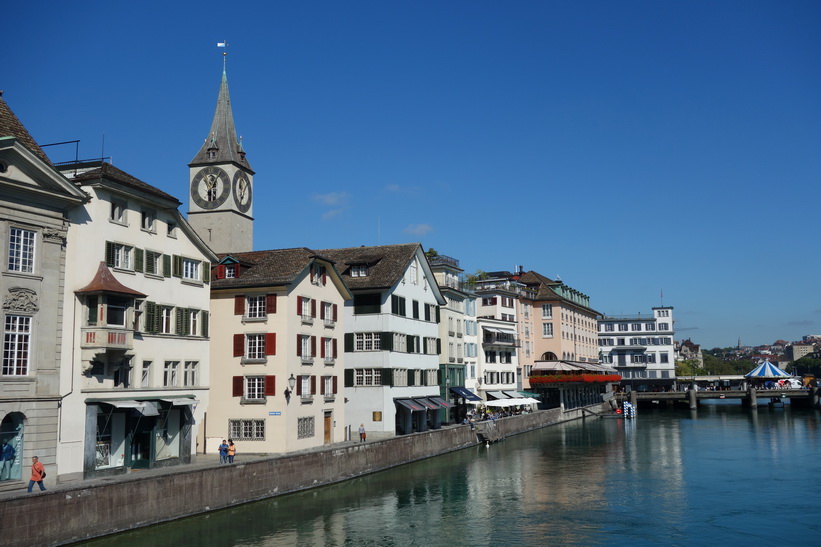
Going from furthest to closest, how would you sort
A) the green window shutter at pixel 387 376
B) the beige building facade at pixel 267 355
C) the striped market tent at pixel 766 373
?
the striped market tent at pixel 766 373
the green window shutter at pixel 387 376
the beige building facade at pixel 267 355

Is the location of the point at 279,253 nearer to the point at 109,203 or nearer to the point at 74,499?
the point at 109,203

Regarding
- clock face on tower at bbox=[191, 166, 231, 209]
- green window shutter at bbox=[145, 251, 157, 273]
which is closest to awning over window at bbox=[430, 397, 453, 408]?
clock face on tower at bbox=[191, 166, 231, 209]

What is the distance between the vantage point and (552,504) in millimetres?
40500

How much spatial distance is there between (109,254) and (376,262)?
29.1 m

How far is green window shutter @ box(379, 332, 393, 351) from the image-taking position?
62.4m

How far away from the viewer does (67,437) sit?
3603 centimetres

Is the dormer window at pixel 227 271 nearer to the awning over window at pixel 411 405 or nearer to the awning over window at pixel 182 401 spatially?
the awning over window at pixel 182 401

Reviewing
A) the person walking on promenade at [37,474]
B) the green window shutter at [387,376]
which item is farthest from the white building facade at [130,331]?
the green window shutter at [387,376]

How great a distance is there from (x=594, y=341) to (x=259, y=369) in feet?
344

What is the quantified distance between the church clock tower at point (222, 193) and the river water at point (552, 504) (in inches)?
1171

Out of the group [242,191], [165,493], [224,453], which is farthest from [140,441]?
[242,191]

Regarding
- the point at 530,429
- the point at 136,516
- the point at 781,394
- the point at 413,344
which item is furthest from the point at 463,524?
the point at 781,394

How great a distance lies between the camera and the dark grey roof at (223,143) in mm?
77438

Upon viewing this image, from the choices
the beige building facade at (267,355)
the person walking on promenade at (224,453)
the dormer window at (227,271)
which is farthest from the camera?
the dormer window at (227,271)
